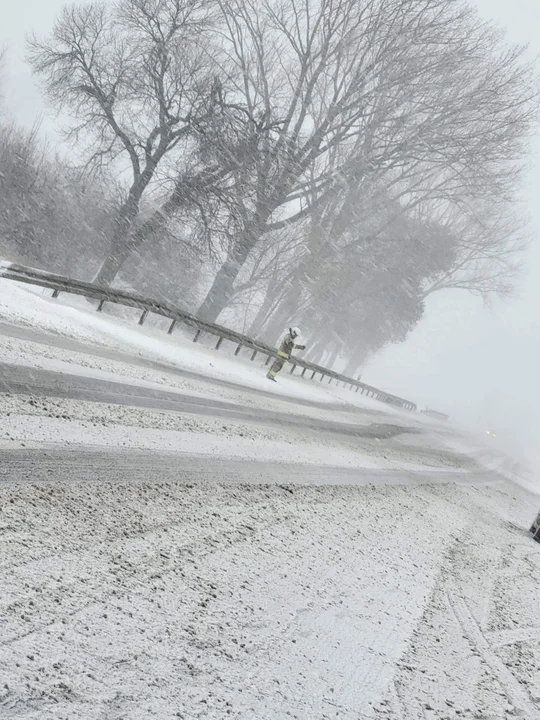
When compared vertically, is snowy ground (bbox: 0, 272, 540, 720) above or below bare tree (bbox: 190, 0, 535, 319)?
below

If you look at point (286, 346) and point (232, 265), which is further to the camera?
point (232, 265)

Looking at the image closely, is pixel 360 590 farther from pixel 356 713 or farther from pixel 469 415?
pixel 469 415

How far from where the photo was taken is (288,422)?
10414 millimetres

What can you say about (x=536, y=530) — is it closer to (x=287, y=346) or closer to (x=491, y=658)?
(x=491, y=658)

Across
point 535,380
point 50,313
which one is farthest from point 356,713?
point 535,380

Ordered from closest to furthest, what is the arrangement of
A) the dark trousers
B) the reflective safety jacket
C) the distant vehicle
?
the distant vehicle
the reflective safety jacket
the dark trousers

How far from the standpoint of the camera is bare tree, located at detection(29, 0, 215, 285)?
17.8 metres

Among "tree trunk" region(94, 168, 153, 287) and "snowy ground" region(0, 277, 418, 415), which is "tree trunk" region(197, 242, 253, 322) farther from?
"snowy ground" region(0, 277, 418, 415)

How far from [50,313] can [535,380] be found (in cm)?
13757

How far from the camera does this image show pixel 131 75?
18.2m

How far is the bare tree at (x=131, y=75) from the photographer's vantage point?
17797 mm

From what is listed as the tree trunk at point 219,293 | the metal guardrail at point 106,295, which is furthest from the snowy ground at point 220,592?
the tree trunk at point 219,293

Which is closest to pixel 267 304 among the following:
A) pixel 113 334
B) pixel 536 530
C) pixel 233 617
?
pixel 113 334

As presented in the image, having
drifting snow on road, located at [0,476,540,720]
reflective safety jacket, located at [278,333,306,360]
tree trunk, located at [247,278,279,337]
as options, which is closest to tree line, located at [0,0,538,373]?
reflective safety jacket, located at [278,333,306,360]
